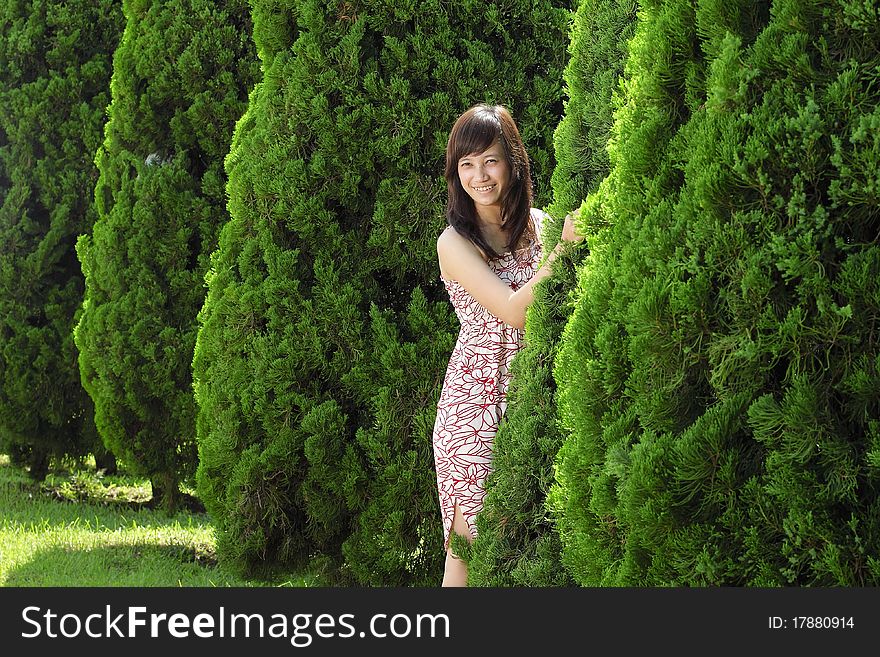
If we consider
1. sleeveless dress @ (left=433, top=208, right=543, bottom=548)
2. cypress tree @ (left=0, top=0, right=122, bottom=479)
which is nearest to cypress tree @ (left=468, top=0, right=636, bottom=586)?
sleeveless dress @ (left=433, top=208, right=543, bottom=548)

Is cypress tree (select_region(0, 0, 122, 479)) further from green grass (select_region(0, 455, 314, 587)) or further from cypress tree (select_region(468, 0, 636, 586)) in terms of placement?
cypress tree (select_region(468, 0, 636, 586))

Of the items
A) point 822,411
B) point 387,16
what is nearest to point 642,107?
point 822,411

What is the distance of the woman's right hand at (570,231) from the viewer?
2952mm

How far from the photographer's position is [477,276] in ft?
12.0

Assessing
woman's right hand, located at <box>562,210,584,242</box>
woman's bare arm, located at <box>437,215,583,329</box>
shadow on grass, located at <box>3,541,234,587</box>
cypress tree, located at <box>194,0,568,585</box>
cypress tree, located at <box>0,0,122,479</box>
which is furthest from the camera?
cypress tree, located at <box>0,0,122,479</box>

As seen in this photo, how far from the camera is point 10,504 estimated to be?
7.97 metres

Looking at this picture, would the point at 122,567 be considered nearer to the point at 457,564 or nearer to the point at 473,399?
the point at 457,564

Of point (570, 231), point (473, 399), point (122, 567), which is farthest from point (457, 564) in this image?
point (122, 567)

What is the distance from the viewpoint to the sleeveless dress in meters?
3.79

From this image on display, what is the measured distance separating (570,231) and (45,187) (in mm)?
6662

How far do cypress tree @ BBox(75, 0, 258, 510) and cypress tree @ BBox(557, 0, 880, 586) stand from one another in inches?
196

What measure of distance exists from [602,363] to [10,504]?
22.8ft

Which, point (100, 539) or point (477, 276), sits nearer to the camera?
point (477, 276)

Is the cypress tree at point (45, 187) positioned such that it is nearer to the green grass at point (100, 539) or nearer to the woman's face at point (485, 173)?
the green grass at point (100, 539)
